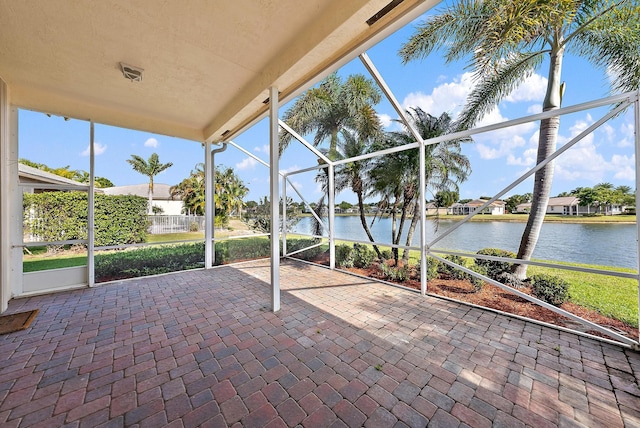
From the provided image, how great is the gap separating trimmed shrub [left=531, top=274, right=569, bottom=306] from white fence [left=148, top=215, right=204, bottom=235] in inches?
282

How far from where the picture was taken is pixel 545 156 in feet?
12.6

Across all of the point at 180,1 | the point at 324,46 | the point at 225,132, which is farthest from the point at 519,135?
the point at 225,132

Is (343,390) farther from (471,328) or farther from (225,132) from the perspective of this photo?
(225,132)

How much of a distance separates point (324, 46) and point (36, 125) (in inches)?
214

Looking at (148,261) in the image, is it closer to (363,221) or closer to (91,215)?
(91,215)

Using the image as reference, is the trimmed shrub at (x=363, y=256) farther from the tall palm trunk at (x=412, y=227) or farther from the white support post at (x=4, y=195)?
the white support post at (x=4, y=195)

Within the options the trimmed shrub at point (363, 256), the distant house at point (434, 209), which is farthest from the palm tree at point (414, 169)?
the trimmed shrub at point (363, 256)

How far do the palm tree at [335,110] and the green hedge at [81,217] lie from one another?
4449mm

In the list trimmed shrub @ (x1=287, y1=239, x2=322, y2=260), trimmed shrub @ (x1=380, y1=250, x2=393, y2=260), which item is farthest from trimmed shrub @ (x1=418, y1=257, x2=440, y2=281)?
trimmed shrub @ (x1=287, y1=239, x2=322, y2=260)

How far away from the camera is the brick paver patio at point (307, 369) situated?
1668 millimetres

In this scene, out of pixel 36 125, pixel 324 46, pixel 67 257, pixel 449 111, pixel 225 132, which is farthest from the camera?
pixel 225 132

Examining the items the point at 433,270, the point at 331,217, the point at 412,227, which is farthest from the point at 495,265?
the point at 331,217

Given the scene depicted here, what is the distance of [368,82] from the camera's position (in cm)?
705

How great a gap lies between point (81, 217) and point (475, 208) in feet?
23.8
